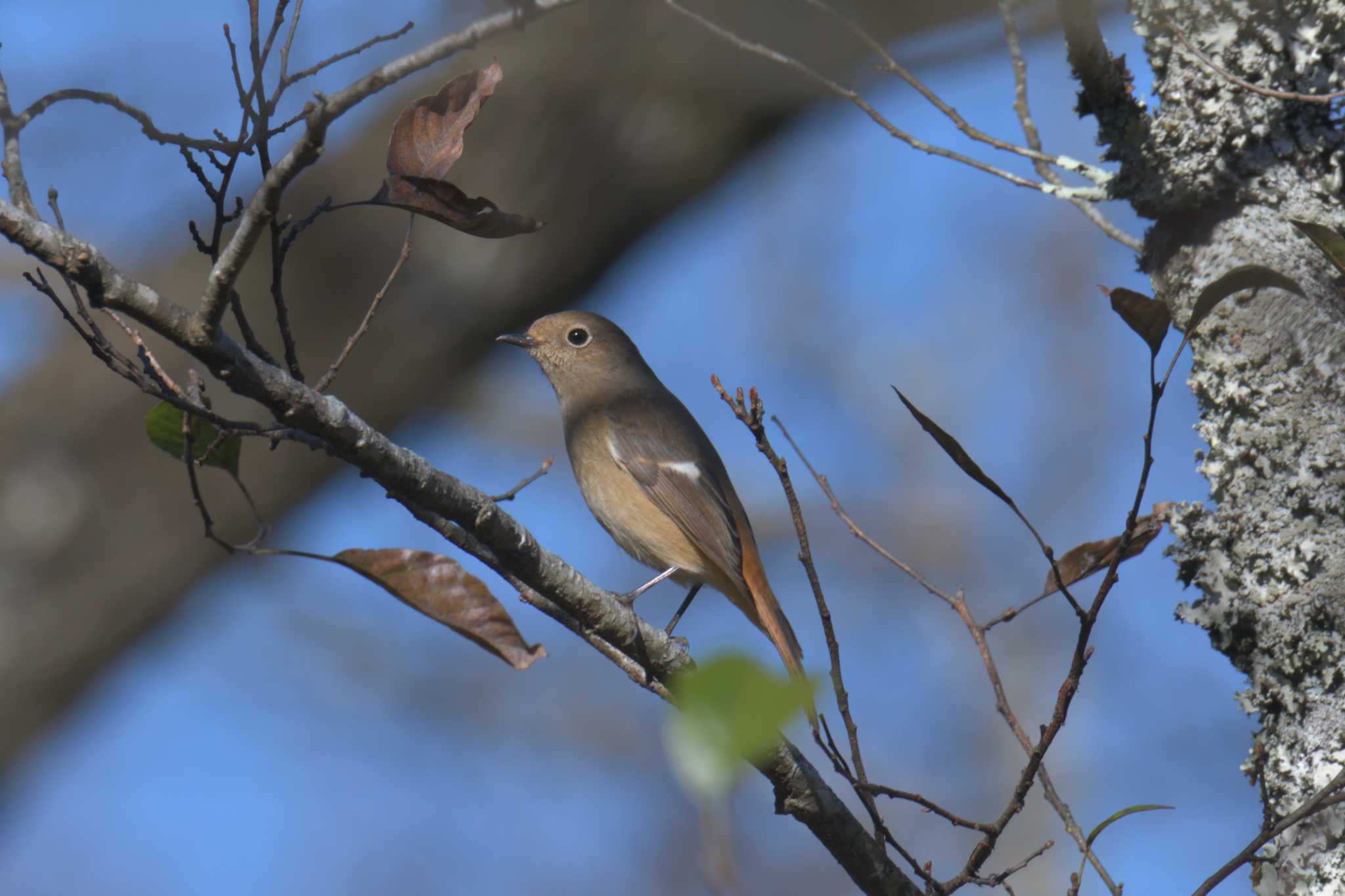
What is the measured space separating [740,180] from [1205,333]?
4161 millimetres

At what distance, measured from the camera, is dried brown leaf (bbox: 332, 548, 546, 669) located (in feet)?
8.06

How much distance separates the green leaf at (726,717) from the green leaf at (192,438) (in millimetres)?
1807

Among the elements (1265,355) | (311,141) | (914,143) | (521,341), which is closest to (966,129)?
(914,143)

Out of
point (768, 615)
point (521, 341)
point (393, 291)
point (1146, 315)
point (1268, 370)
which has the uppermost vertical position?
point (393, 291)

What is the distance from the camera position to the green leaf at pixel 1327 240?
2.07 metres

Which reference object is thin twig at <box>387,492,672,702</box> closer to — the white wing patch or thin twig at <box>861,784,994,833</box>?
thin twig at <box>861,784,994,833</box>

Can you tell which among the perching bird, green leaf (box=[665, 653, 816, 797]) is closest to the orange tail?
the perching bird

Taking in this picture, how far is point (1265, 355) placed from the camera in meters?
2.32

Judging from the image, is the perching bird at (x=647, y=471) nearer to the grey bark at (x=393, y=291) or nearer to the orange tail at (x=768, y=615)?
the orange tail at (x=768, y=615)

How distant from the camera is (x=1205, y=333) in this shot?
241 centimetres

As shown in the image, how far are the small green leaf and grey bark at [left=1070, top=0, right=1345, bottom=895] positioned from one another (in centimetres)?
24

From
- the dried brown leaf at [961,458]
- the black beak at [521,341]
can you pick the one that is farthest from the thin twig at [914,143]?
the black beak at [521,341]

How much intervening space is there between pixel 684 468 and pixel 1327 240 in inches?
117

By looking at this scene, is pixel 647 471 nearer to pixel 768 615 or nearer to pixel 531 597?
pixel 768 615
